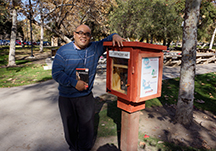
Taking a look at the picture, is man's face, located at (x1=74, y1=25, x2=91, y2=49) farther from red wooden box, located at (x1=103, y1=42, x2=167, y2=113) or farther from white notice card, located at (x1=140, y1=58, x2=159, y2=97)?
white notice card, located at (x1=140, y1=58, x2=159, y2=97)

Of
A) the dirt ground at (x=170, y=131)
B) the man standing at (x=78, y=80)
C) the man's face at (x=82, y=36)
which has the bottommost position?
the dirt ground at (x=170, y=131)

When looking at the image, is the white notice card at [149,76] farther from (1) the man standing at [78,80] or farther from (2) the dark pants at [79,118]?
(2) the dark pants at [79,118]

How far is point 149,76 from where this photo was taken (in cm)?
233

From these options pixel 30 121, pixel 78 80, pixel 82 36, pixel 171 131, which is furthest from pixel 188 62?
pixel 30 121

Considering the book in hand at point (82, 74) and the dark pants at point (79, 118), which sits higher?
the book in hand at point (82, 74)

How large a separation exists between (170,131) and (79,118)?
202cm

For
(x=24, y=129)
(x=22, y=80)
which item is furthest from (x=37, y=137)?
(x=22, y=80)

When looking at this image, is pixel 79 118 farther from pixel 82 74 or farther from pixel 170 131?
pixel 170 131

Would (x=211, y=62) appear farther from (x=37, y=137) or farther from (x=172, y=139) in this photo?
(x=37, y=137)

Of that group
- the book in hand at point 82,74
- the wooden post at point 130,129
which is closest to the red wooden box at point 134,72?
the wooden post at point 130,129

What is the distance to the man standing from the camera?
95.0 inches

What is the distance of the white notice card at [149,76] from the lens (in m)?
2.24

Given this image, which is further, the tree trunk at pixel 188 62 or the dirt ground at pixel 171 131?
the tree trunk at pixel 188 62

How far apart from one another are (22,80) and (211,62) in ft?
49.1
